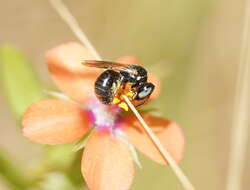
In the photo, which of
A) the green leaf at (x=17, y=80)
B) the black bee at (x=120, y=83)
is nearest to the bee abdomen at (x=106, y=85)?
the black bee at (x=120, y=83)

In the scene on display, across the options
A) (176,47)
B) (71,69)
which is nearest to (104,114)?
(71,69)

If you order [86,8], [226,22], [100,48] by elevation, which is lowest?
[226,22]

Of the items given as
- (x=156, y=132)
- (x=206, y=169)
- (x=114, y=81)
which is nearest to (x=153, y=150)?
(x=156, y=132)

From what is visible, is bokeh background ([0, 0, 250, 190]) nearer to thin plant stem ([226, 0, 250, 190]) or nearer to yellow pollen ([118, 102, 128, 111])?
thin plant stem ([226, 0, 250, 190])

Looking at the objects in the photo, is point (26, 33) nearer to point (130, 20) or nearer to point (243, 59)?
point (130, 20)

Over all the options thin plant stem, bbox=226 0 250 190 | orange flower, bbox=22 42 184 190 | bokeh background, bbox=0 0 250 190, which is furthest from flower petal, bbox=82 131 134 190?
bokeh background, bbox=0 0 250 190

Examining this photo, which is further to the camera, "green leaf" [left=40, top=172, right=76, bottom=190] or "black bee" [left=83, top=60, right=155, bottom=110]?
"green leaf" [left=40, top=172, right=76, bottom=190]

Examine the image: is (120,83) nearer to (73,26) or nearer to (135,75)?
(135,75)
